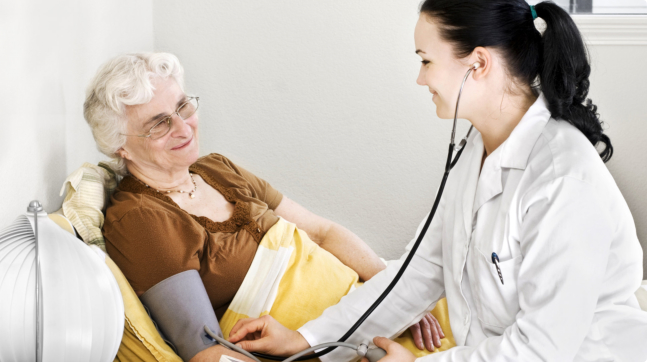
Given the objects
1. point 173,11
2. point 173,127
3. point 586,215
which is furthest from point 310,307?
point 173,11

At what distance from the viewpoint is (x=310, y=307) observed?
58.9 inches

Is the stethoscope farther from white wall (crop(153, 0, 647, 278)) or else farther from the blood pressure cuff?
white wall (crop(153, 0, 647, 278))

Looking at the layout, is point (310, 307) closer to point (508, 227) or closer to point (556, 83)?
point (508, 227)

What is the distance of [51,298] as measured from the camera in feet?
2.67

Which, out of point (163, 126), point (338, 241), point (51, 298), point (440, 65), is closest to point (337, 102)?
point (338, 241)

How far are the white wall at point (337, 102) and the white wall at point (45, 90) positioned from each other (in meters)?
0.59

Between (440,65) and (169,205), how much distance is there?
0.79 meters

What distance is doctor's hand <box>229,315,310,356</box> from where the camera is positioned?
126cm

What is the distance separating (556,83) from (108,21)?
1.41 metres

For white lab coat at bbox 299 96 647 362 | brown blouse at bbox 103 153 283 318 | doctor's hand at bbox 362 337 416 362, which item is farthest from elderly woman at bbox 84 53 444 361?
white lab coat at bbox 299 96 647 362

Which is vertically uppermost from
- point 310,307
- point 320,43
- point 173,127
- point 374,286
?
point 320,43

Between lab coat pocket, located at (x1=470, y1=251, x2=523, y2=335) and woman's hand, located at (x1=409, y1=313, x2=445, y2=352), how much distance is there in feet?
1.00

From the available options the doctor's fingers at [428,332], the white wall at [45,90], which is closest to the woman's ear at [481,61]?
the doctor's fingers at [428,332]

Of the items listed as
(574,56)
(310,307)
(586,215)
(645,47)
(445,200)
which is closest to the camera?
(586,215)
